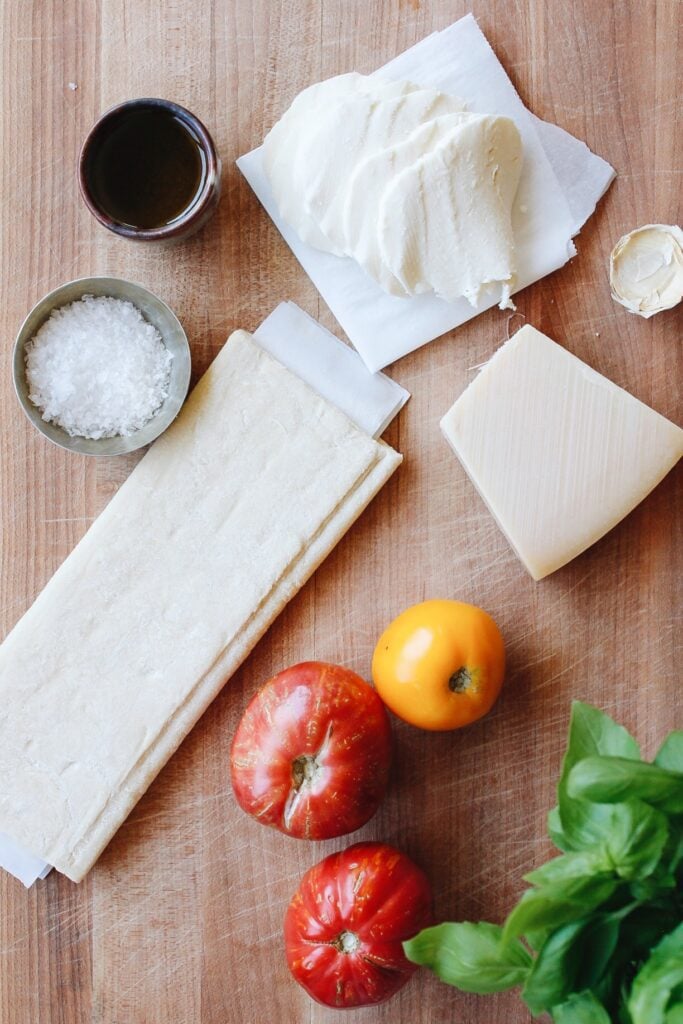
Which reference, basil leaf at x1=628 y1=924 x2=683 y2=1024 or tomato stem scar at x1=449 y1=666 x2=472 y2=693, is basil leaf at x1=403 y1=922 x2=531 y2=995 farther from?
tomato stem scar at x1=449 y1=666 x2=472 y2=693

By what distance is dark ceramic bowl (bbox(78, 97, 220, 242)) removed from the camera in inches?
38.5

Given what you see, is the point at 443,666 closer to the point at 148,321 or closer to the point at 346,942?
the point at 346,942

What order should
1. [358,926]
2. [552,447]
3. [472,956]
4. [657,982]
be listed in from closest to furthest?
1. [657,982]
2. [472,956]
3. [358,926]
4. [552,447]

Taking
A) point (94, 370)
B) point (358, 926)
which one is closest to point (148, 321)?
point (94, 370)

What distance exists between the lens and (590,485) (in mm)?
1030

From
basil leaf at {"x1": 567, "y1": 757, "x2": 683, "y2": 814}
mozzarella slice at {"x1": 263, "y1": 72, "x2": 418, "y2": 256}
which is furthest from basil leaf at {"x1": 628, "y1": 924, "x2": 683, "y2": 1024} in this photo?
mozzarella slice at {"x1": 263, "y1": 72, "x2": 418, "y2": 256}

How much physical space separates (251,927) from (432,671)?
40cm

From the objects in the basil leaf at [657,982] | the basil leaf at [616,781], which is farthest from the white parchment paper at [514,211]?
the basil leaf at [657,982]

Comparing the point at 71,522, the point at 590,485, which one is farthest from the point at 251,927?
the point at 590,485

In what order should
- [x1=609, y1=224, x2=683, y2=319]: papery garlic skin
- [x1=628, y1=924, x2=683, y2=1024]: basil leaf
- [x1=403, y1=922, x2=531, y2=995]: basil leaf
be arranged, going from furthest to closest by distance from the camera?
[x1=609, y1=224, x2=683, y2=319]: papery garlic skin < [x1=403, y1=922, x2=531, y2=995]: basil leaf < [x1=628, y1=924, x2=683, y2=1024]: basil leaf

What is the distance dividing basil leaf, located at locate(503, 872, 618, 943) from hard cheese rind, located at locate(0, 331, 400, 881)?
1.53 feet

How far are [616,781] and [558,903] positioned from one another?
0.10 metres

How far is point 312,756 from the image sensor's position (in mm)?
948

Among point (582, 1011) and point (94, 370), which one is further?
point (94, 370)
